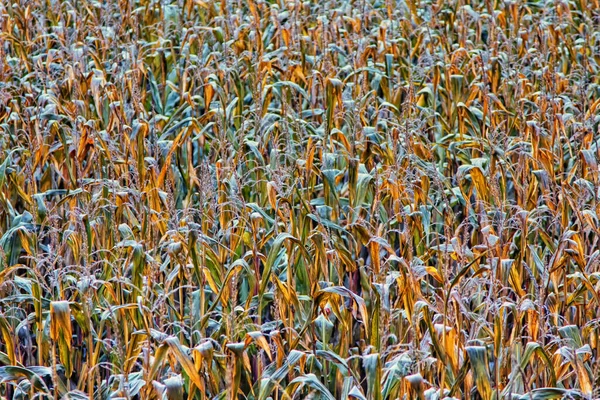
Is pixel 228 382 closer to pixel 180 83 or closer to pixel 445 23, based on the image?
pixel 180 83

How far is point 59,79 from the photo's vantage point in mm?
6414

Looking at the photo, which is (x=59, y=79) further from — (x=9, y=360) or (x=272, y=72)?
(x=9, y=360)

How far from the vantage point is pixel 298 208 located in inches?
181

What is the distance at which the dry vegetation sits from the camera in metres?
3.50

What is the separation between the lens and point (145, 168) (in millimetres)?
5012

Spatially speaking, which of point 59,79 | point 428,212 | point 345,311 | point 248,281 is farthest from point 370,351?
point 59,79

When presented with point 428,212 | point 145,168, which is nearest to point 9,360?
point 145,168

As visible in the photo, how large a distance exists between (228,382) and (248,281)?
762mm

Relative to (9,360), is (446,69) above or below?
above

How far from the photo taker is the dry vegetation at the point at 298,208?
3.50m

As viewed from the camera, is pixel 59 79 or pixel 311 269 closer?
pixel 311 269

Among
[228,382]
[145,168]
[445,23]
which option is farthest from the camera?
[445,23]

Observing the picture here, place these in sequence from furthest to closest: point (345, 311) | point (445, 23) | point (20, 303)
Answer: point (445, 23) < point (20, 303) < point (345, 311)

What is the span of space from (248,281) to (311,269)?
298 millimetres
